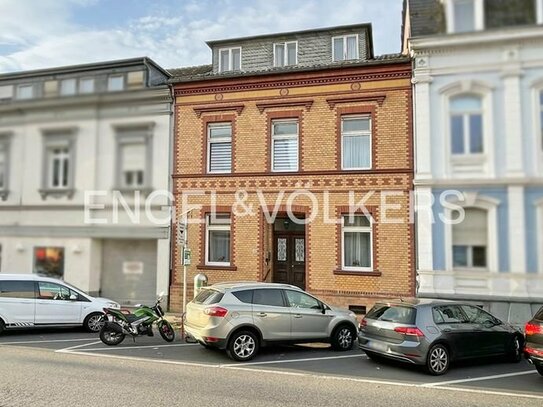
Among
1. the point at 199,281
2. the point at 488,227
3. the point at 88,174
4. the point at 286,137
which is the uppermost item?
the point at 286,137

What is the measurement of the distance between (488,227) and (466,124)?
3.04m

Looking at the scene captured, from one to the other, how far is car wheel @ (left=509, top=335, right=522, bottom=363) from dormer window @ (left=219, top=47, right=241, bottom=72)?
12115 mm

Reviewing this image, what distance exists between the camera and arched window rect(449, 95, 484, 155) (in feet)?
41.1

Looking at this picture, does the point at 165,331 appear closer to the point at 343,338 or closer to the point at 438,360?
the point at 343,338

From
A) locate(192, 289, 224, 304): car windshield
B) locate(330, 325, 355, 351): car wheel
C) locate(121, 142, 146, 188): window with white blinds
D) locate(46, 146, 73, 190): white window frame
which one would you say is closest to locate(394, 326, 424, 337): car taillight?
locate(330, 325, 355, 351): car wheel

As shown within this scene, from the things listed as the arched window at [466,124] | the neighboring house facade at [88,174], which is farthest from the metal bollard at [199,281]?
the arched window at [466,124]

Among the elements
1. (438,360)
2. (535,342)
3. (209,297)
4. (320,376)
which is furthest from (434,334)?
(209,297)

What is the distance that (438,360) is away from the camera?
761cm

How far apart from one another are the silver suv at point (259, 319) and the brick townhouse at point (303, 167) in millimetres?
3950

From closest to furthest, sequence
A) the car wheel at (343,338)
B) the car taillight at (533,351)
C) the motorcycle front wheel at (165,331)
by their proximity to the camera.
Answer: the car taillight at (533,351) < the car wheel at (343,338) < the motorcycle front wheel at (165,331)

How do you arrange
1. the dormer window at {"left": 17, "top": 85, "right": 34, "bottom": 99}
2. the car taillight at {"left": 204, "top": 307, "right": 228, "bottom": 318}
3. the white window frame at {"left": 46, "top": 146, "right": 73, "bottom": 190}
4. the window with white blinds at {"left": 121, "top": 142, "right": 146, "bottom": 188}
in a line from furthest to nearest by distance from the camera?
the dormer window at {"left": 17, "top": 85, "right": 34, "bottom": 99} < the window with white blinds at {"left": 121, "top": 142, "right": 146, "bottom": 188} < the white window frame at {"left": 46, "top": 146, "right": 73, "bottom": 190} < the car taillight at {"left": 204, "top": 307, "right": 228, "bottom": 318}

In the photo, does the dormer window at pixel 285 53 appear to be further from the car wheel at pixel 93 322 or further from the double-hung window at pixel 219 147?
the car wheel at pixel 93 322

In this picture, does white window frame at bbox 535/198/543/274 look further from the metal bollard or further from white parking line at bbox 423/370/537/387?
the metal bollard

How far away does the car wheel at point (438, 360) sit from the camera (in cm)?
753
